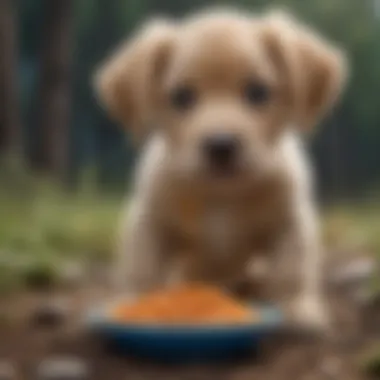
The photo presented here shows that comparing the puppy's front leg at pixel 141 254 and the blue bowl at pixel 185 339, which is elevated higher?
the puppy's front leg at pixel 141 254

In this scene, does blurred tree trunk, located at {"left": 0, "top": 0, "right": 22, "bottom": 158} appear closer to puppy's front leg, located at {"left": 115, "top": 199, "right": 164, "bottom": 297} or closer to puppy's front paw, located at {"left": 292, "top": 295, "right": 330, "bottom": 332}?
puppy's front leg, located at {"left": 115, "top": 199, "right": 164, "bottom": 297}

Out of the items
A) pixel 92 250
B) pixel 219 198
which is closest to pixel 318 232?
pixel 219 198

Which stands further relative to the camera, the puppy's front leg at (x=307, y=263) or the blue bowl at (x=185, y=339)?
the puppy's front leg at (x=307, y=263)

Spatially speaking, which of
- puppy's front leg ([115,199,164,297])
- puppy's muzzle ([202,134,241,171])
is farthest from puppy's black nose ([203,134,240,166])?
puppy's front leg ([115,199,164,297])

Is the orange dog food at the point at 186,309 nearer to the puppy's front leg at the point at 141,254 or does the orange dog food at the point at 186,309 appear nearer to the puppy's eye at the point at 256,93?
the puppy's front leg at the point at 141,254

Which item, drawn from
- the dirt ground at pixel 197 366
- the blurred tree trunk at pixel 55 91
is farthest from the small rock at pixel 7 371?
the blurred tree trunk at pixel 55 91

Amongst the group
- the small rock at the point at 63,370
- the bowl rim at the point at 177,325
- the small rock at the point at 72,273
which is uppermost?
the small rock at the point at 72,273

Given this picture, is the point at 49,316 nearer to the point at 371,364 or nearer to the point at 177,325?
the point at 177,325

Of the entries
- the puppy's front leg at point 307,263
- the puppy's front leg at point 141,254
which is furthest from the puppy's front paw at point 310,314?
the puppy's front leg at point 141,254
